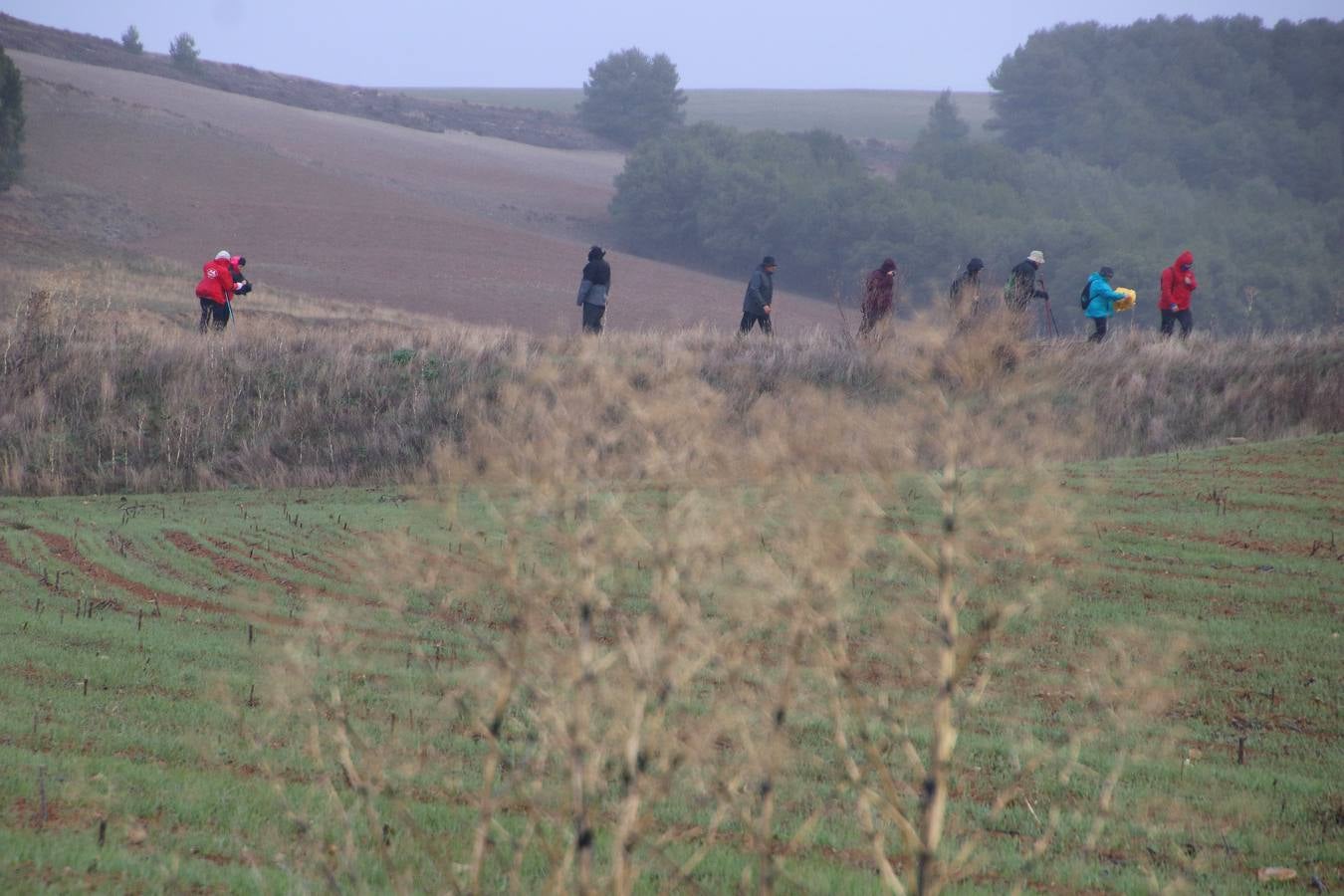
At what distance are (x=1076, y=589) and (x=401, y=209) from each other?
5857 centimetres

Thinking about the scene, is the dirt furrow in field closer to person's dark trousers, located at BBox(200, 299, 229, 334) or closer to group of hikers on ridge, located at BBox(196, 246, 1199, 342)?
group of hikers on ridge, located at BBox(196, 246, 1199, 342)

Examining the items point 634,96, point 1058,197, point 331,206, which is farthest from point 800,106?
point 331,206

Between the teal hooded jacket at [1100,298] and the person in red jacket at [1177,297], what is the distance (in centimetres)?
93

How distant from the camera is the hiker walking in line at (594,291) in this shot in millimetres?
23297

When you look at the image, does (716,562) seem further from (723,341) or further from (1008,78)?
(1008,78)

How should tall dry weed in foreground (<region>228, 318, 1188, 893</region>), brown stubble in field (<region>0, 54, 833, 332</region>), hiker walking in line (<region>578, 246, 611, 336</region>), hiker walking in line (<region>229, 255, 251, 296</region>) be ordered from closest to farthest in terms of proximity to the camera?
tall dry weed in foreground (<region>228, 318, 1188, 893</region>) < hiker walking in line (<region>578, 246, 611, 336</region>) < hiker walking in line (<region>229, 255, 251, 296</region>) < brown stubble in field (<region>0, 54, 833, 332</region>)

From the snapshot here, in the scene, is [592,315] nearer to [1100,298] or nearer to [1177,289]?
[1100,298]

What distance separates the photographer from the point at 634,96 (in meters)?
106

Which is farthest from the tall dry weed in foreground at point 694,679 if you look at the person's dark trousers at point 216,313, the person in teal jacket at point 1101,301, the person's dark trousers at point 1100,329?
the person's dark trousers at point 216,313

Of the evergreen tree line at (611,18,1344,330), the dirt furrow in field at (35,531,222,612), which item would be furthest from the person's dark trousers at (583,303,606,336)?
the evergreen tree line at (611,18,1344,330)

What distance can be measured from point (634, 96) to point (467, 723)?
104 meters

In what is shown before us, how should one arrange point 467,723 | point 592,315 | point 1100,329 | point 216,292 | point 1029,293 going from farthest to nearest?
point 592,315 → point 216,292 → point 1100,329 → point 1029,293 → point 467,723

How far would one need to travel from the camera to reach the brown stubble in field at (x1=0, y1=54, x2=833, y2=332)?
1950 inches

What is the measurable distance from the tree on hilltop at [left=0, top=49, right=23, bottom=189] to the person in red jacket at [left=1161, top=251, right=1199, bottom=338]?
42290 mm
